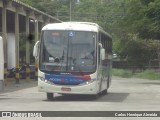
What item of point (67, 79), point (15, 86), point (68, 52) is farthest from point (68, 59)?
point (15, 86)

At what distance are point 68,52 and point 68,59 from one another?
0.29 meters

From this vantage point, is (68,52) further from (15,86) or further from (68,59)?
(15,86)

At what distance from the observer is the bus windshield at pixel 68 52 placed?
21.5 m

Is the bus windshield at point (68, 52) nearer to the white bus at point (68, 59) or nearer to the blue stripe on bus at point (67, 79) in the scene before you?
the white bus at point (68, 59)

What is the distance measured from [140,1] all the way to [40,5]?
135 feet

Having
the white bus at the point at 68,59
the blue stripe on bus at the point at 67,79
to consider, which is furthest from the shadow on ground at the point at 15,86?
the blue stripe on bus at the point at 67,79

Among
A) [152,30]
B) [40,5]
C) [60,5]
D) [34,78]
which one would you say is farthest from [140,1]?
[60,5]

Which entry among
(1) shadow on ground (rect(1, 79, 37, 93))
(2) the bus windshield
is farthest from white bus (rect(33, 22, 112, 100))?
(1) shadow on ground (rect(1, 79, 37, 93))

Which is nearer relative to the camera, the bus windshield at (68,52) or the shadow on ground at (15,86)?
the bus windshield at (68,52)

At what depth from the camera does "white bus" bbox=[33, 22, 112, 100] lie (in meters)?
21.3

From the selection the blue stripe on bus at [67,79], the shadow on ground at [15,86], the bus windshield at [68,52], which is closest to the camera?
the blue stripe on bus at [67,79]

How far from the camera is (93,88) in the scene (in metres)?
21.4

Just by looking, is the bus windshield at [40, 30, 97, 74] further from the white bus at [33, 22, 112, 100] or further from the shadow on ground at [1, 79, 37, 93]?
the shadow on ground at [1, 79, 37, 93]

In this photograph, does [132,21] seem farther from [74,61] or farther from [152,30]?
[74,61]
